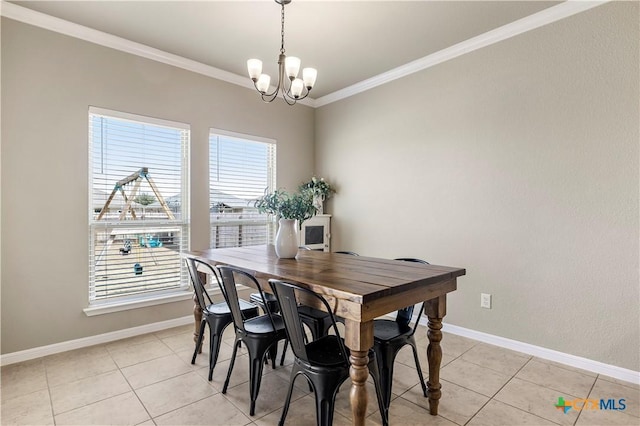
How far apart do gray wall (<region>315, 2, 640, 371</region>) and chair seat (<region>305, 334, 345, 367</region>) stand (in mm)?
1953

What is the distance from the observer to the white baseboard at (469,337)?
246 centimetres

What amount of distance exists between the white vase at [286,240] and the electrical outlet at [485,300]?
1.89m

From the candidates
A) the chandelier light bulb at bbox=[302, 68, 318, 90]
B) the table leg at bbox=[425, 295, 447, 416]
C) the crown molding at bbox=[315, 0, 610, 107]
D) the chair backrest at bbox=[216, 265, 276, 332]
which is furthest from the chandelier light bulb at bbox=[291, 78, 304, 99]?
the table leg at bbox=[425, 295, 447, 416]

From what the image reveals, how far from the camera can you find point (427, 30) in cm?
301

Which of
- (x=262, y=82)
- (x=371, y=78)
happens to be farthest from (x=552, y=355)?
(x=371, y=78)

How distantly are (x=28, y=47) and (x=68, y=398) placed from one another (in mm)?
2750

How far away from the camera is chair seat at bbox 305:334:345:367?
1.68 metres

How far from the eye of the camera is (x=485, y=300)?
313cm

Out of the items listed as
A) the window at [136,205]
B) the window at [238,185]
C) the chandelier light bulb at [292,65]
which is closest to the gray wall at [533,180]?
the window at [238,185]

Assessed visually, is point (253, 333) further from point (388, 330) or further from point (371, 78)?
point (371, 78)

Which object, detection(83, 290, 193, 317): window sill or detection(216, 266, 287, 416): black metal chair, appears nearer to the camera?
detection(216, 266, 287, 416): black metal chair

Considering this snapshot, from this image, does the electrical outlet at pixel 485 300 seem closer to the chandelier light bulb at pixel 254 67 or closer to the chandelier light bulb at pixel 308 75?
the chandelier light bulb at pixel 308 75

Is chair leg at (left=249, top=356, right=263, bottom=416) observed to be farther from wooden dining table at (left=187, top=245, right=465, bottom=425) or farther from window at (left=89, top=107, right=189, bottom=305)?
window at (left=89, top=107, right=189, bottom=305)

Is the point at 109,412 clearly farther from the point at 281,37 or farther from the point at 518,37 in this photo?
the point at 518,37
